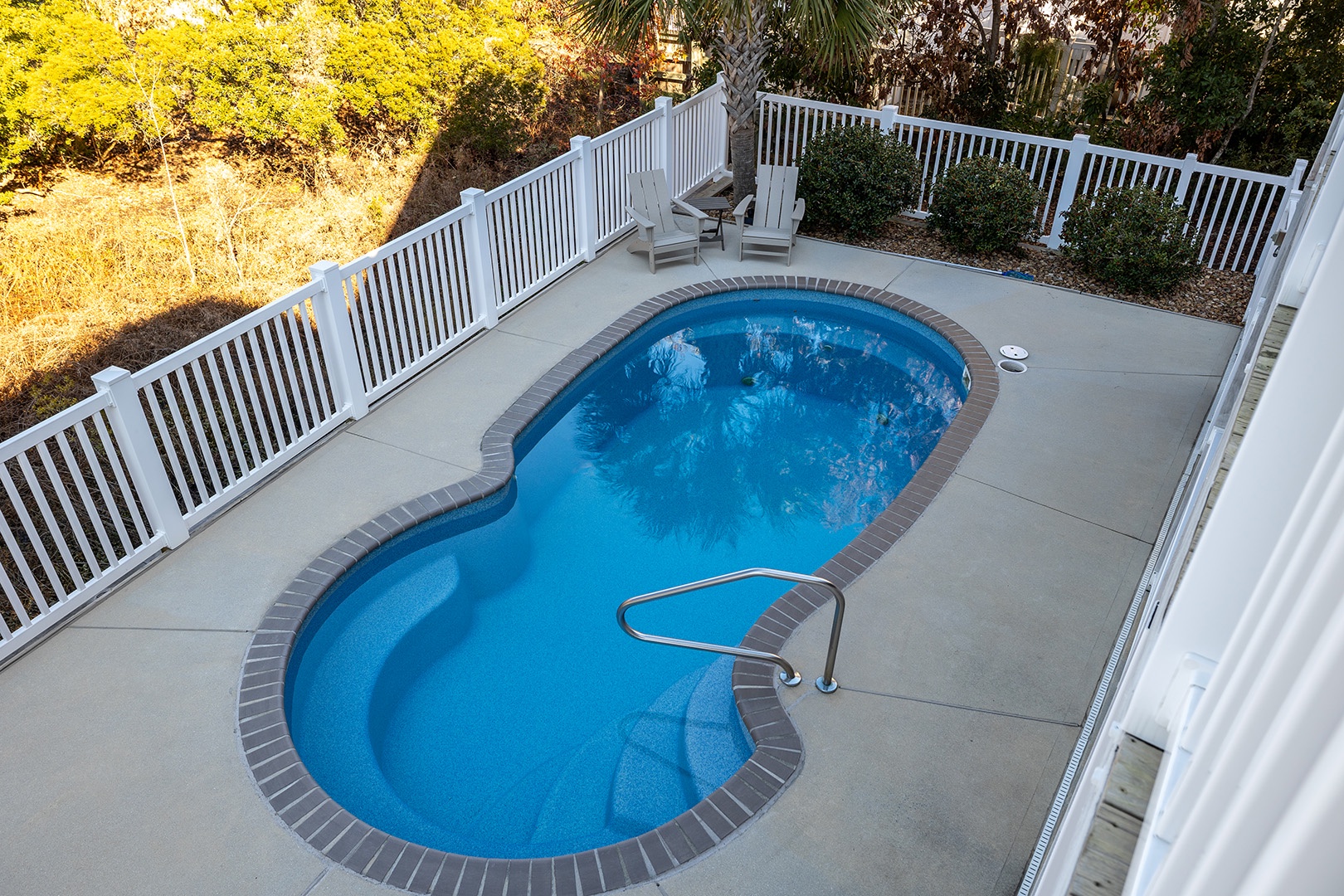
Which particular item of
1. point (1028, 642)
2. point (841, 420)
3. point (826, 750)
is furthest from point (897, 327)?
point (826, 750)

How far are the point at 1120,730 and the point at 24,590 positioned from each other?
6298 mm

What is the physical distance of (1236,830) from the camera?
55 cm

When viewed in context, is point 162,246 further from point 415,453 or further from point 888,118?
point 888,118

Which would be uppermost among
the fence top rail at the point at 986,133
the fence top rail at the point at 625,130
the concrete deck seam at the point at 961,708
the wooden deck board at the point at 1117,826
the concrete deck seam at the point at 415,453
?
the wooden deck board at the point at 1117,826

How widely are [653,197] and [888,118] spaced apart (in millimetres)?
2792

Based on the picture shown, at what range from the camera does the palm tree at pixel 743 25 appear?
28.6 ft

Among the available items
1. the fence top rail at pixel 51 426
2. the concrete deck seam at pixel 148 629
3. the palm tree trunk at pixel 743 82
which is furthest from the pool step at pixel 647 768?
the palm tree trunk at pixel 743 82

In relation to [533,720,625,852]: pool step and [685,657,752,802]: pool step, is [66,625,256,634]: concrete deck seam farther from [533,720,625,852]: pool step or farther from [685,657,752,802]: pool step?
[685,657,752,802]: pool step

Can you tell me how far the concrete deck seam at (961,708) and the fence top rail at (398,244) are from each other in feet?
13.8

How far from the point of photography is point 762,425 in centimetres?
758

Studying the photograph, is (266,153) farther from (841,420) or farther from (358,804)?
(358,804)

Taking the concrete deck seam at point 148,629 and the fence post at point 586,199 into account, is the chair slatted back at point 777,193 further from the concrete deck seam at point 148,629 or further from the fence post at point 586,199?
the concrete deck seam at point 148,629

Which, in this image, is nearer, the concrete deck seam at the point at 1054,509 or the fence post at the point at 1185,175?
the concrete deck seam at the point at 1054,509

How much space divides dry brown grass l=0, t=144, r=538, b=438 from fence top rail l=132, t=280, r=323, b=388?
247 cm
